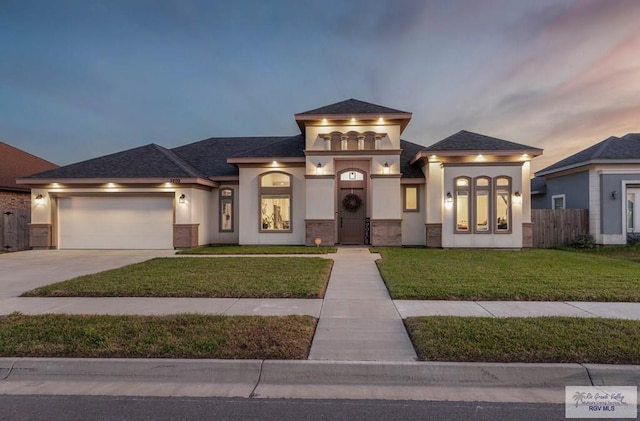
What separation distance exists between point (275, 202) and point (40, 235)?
35.0 ft

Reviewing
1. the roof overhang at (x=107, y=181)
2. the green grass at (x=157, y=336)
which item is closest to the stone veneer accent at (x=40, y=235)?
the roof overhang at (x=107, y=181)

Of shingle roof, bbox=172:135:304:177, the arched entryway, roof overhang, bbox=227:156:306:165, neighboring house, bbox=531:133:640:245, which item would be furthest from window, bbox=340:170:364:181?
neighboring house, bbox=531:133:640:245

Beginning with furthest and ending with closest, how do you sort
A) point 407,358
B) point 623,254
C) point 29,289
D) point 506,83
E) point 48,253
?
point 506,83 → point 48,253 → point 623,254 → point 29,289 → point 407,358

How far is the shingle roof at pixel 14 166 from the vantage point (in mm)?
19147

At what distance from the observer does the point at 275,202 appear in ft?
51.9

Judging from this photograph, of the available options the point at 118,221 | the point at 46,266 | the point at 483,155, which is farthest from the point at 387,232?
the point at 46,266

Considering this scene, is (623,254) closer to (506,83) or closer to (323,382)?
(506,83)

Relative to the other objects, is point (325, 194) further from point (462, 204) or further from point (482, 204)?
point (482, 204)

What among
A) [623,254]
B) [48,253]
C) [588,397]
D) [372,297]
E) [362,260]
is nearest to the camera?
[588,397]

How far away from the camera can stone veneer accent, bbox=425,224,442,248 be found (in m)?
14.7

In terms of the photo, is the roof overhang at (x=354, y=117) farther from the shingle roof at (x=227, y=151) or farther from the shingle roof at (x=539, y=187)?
the shingle roof at (x=539, y=187)

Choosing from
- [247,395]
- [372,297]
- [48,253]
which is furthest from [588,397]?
[48,253]

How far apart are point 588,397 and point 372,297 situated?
375 cm

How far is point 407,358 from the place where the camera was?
3.88 meters
